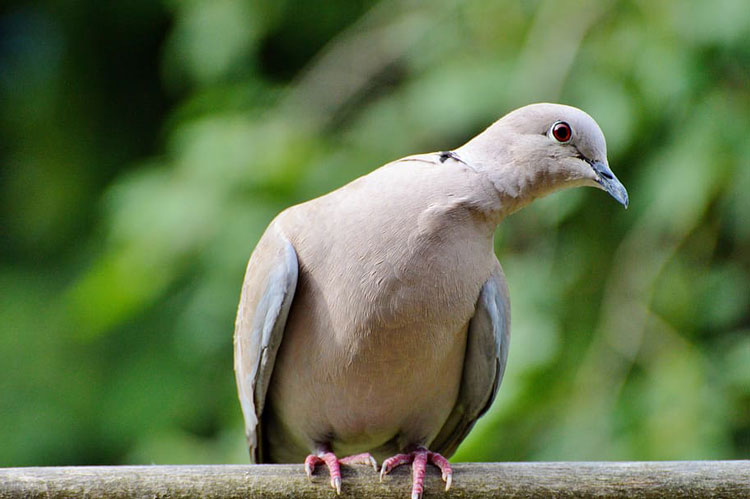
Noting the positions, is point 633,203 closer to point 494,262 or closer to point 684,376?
point 684,376

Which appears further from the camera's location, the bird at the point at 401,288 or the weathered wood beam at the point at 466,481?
the bird at the point at 401,288

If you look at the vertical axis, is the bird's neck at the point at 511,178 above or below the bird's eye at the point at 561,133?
below

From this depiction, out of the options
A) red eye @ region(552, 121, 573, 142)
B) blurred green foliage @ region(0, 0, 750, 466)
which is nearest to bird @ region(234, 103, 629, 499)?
red eye @ region(552, 121, 573, 142)

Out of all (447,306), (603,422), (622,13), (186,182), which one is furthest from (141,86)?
(447,306)

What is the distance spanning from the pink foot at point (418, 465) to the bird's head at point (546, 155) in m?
0.51

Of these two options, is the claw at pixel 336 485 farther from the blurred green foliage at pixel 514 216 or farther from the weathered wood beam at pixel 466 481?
the blurred green foliage at pixel 514 216

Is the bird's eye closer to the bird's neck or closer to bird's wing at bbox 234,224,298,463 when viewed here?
the bird's neck

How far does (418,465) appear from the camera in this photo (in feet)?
5.78

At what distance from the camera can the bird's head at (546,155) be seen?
177 cm

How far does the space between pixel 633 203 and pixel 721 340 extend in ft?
1.63

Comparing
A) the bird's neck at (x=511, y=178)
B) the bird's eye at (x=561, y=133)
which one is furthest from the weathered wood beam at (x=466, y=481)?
the bird's eye at (x=561, y=133)

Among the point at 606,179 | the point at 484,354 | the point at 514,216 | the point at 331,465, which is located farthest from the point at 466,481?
the point at 514,216

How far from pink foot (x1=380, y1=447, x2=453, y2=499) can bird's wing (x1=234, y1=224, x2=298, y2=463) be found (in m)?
0.32

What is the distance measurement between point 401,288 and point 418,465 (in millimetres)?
332
